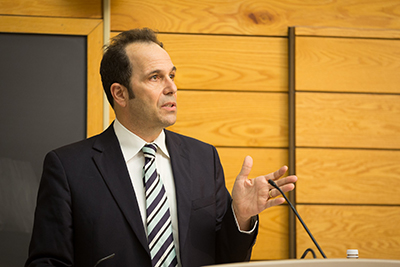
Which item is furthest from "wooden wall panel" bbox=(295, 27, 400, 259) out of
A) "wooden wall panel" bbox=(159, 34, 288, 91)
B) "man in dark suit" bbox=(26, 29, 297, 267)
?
"man in dark suit" bbox=(26, 29, 297, 267)

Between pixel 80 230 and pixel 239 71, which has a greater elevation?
Answer: pixel 239 71

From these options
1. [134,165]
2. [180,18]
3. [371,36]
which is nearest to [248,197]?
[134,165]

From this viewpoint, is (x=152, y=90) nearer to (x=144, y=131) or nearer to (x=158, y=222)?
(x=144, y=131)

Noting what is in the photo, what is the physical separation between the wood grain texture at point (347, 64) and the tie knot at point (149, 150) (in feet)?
2.91

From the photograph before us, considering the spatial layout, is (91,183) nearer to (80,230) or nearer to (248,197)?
(80,230)

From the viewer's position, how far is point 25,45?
1888 mm

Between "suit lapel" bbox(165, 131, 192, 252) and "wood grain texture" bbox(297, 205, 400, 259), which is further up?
"suit lapel" bbox(165, 131, 192, 252)

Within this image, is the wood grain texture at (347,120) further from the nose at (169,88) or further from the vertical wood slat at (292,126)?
the nose at (169,88)

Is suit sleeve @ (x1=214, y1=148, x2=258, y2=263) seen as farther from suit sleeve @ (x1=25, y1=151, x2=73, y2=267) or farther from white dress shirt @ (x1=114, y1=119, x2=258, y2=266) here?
suit sleeve @ (x1=25, y1=151, x2=73, y2=267)

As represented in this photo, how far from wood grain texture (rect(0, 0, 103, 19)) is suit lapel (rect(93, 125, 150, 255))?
2.64 ft

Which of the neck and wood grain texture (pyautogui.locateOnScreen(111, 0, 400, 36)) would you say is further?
wood grain texture (pyautogui.locateOnScreen(111, 0, 400, 36))

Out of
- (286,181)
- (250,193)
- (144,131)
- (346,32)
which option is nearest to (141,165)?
(144,131)

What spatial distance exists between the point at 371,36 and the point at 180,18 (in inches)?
35.8

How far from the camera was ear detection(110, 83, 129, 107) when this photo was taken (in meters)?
1.44
